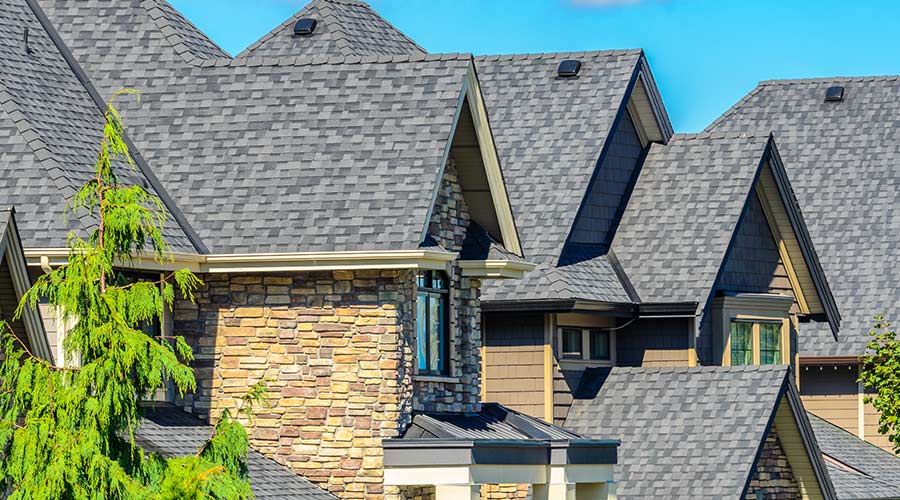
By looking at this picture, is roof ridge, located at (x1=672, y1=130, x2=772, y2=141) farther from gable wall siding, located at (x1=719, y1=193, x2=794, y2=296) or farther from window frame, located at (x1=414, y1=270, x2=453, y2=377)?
window frame, located at (x1=414, y1=270, x2=453, y2=377)

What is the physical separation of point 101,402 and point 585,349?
16763mm

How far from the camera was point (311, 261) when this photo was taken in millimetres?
23828

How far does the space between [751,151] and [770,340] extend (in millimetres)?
3434

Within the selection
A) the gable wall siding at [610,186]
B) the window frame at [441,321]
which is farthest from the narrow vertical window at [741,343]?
the window frame at [441,321]

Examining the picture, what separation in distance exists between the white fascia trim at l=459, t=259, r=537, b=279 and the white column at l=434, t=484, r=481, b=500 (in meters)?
3.64

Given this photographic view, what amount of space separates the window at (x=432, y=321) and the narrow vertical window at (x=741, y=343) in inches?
316

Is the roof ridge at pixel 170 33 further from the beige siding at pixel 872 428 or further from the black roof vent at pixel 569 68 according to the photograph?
the beige siding at pixel 872 428

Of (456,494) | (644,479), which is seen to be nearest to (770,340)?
(644,479)

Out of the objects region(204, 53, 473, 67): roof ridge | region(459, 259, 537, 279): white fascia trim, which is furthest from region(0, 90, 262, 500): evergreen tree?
region(459, 259, 537, 279): white fascia trim

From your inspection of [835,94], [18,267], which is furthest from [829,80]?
[18,267]

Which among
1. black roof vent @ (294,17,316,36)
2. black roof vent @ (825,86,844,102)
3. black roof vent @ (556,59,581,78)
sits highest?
black roof vent @ (825,86,844,102)

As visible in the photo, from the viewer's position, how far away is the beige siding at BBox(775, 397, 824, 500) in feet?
97.2

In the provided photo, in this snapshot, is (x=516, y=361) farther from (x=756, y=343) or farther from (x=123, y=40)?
(x=123, y=40)

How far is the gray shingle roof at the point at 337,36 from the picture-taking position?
3128 centimetres
